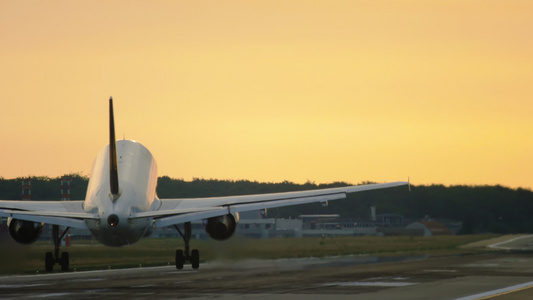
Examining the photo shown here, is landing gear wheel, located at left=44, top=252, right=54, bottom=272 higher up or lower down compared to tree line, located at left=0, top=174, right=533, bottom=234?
lower down

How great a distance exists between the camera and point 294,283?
36094mm

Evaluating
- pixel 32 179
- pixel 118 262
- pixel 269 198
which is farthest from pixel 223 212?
pixel 32 179

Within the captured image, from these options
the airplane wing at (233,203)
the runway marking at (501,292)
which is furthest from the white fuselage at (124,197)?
the runway marking at (501,292)

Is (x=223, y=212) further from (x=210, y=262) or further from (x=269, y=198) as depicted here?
(x=210, y=262)

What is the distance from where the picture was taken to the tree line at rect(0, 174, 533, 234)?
99.2 meters

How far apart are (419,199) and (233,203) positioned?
5860cm

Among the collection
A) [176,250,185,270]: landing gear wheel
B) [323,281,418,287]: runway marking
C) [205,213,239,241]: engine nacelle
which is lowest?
[323,281,418,287]: runway marking

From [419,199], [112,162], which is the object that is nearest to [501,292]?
[112,162]

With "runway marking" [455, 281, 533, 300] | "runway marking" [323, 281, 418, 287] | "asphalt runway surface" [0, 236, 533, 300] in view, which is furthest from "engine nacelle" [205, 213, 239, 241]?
"runway marking" [455, 281, 533, 300]

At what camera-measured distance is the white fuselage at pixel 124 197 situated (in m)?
42.6

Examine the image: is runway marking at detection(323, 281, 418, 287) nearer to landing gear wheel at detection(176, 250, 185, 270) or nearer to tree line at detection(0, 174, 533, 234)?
landing gear wheel at detection(176, 250, 185, 270)

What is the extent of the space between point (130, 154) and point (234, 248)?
10.1m

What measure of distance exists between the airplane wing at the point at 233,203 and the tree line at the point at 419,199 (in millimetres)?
43964

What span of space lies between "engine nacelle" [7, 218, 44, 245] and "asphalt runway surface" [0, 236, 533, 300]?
9.68 feet
